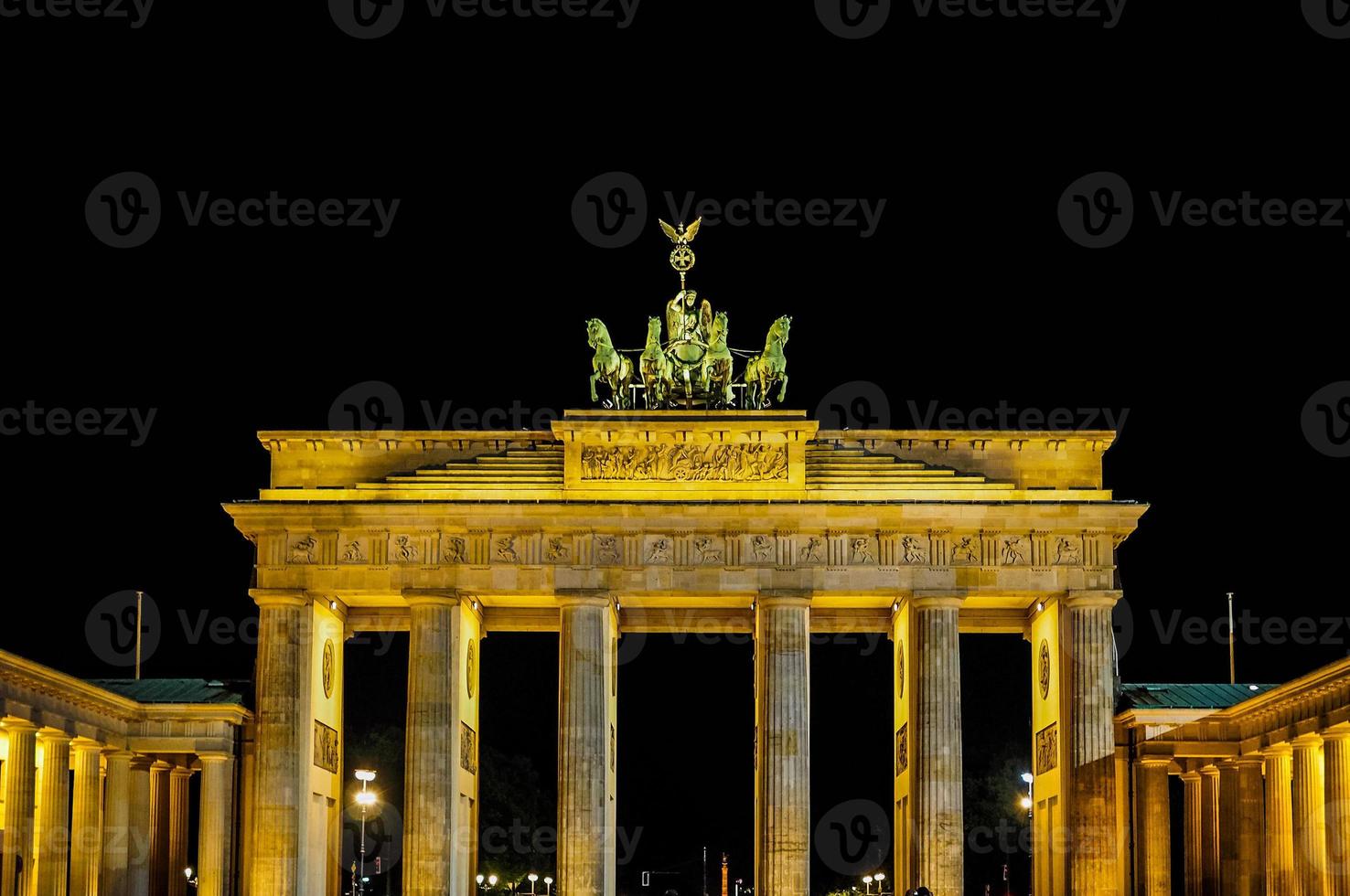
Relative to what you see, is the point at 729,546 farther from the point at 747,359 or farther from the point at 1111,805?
the point at 1111,805

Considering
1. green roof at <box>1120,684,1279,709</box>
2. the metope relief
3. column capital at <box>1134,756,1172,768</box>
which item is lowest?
column capital at <box>1134,756,1172,768</box>

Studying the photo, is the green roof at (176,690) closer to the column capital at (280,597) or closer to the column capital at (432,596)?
the column capital at (280,597)

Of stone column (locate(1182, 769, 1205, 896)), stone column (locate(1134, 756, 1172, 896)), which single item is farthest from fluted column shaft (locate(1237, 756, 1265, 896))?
stone column (locate(1182, 769, 1205, 896))

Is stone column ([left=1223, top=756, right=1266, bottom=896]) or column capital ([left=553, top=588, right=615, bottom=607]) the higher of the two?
column capital ([left=553, top=588, right=615, bottom=607])

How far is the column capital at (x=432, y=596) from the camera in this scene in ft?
194

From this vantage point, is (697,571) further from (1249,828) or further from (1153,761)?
(1249,828)

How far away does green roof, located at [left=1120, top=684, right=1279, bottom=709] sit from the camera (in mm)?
58344

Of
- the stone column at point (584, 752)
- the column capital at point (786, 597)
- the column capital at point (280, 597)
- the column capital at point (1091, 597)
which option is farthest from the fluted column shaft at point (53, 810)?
the column capital at point (1091, 597)

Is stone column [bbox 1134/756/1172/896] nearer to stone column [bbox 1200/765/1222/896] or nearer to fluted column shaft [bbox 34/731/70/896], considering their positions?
stone column [bbox 1200/765/1222/896]

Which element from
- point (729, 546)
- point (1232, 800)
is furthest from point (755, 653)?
point (1232, 800)

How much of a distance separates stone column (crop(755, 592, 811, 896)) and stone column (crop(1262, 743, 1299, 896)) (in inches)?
524

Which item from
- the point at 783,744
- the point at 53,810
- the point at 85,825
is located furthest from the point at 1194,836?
the point at 53,810

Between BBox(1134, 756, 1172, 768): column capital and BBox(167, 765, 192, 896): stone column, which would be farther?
BBox(167, 765, 192, 896): stone column

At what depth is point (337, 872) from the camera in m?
63.8
